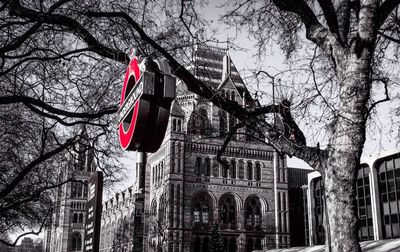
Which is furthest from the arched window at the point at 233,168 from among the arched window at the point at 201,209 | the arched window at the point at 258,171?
the arched window at the point at 201,209

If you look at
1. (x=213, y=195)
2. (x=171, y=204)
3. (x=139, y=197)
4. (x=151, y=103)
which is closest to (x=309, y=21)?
(x=139, y=197)

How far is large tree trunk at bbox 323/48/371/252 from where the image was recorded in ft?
18.8

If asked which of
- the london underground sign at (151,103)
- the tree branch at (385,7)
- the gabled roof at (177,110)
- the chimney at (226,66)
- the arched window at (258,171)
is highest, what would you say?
the chimney at (226,66)

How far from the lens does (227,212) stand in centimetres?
5066

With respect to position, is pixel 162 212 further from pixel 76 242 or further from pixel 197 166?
pixel 76 242

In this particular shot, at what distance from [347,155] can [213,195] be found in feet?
146

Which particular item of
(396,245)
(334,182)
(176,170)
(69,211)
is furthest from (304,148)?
(69,211)

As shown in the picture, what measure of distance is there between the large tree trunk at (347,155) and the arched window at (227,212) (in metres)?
44.4

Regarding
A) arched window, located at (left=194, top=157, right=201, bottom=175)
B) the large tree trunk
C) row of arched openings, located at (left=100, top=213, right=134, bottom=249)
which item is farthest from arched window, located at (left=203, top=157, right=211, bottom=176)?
the large tree trunk

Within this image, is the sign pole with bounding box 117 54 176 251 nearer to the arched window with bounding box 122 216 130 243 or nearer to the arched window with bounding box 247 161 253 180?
the arched window with bounding box 247 161 253 180

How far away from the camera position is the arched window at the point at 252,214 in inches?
2013

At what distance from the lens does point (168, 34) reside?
9.70 m

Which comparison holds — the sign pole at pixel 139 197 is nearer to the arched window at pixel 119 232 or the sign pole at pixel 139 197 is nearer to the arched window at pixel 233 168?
the arched window at pixel 233 168

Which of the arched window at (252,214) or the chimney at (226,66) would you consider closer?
the arched window at (252,214)
